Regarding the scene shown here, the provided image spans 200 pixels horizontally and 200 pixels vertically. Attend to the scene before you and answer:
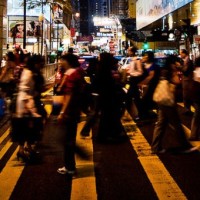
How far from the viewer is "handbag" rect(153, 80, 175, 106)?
7703 mm

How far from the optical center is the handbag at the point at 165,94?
7703mm

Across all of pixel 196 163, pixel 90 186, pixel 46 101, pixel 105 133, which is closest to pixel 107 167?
pixel 90 186

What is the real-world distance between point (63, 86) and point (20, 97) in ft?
2.82

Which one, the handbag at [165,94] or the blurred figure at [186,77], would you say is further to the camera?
the blurred figure at [186,77]

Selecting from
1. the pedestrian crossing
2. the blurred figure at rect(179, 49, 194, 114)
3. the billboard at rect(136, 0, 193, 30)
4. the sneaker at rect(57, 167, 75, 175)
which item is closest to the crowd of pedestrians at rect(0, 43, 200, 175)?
the sneaker at rect(57, 167, 75, 175)

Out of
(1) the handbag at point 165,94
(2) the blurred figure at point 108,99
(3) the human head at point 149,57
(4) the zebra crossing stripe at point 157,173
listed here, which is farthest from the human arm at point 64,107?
(3) the human head at point 149,57

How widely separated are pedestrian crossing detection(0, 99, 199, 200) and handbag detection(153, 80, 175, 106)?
3.32 feet

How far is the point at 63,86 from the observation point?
6.54m

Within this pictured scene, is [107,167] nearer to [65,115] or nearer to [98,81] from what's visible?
[65,115]

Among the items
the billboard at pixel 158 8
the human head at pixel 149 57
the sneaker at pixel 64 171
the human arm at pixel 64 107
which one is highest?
the billboard at pixel 158 8

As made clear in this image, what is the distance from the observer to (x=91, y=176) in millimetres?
6539

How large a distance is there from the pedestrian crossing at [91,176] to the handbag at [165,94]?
101 centimetres

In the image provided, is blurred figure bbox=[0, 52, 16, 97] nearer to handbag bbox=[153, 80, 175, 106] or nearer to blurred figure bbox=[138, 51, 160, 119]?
blurred figure bbox=[138, 51, 160, 119]

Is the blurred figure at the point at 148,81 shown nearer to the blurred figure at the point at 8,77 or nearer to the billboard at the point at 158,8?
the blurred figure at the point at 8,77
